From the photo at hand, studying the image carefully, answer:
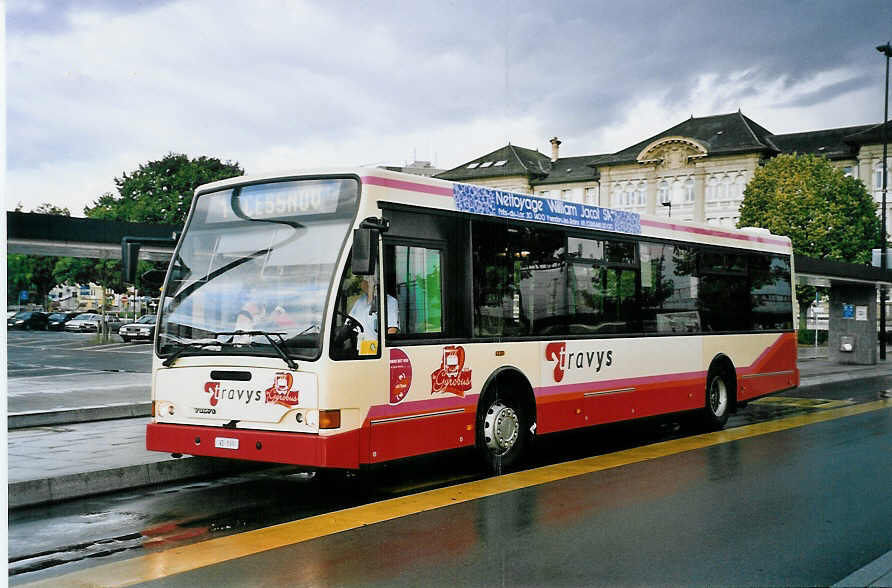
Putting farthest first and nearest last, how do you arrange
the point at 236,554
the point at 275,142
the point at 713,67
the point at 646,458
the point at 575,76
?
the point at 713,67 < the point at 575,76 < the point at 646,458 < the point at 275,142 < the point at 236,554

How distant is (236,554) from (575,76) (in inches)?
304

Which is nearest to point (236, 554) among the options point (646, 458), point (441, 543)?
point (441, 543)

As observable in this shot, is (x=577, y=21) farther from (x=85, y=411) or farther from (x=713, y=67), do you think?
(x=85, y=411)

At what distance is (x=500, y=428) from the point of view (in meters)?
9.78

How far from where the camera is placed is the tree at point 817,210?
181 ft

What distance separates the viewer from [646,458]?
434 inches

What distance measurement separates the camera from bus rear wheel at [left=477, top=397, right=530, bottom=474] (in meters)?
9.59

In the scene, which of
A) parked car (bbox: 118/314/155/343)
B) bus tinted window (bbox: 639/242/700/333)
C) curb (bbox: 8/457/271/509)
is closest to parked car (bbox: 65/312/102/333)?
parked car (bbox: 118/314/155/343)

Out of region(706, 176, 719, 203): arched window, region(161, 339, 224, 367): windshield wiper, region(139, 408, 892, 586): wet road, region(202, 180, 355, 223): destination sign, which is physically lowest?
region(139, 408, 892, 586): wet road

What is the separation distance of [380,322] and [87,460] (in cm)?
364

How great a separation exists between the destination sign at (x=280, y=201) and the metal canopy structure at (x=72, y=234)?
12.1ft

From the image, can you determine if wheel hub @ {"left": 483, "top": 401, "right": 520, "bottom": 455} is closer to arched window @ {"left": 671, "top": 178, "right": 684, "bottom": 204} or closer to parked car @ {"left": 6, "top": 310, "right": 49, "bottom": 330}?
arched window @ {"left": 671, "top": 178, "right": 684, "bottom": 204}

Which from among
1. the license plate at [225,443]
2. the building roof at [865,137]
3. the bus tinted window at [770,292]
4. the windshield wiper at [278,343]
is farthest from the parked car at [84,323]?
the building roof at [865,137]

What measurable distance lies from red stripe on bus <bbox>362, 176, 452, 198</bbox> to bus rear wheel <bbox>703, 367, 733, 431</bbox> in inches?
254
